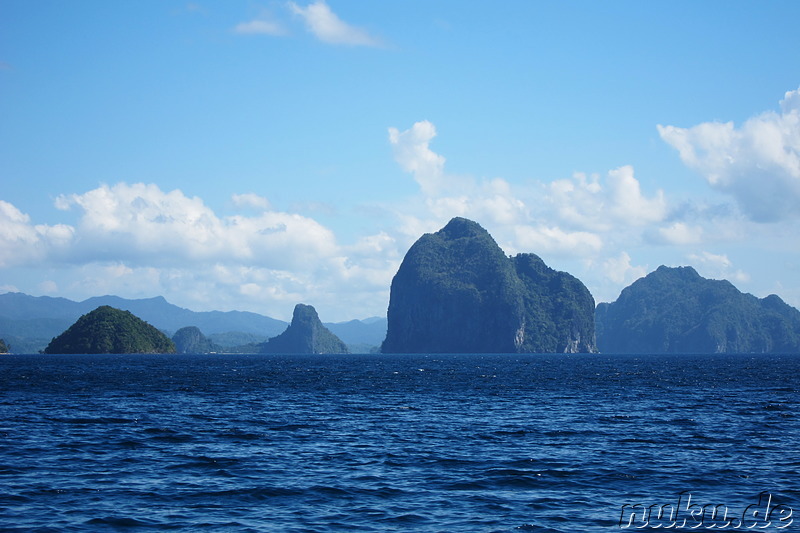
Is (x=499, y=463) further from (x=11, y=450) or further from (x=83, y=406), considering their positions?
(x=83, y=406)

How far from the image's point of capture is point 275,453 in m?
40.7

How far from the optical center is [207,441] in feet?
147

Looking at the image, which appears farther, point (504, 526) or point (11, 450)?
point (11, 450)

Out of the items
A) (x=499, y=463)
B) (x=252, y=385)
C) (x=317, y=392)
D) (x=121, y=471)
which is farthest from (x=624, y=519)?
(x=252, y=385)

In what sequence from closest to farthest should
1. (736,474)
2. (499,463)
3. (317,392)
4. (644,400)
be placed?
(736,474) < (499,463) < (644,400) < (317,392)

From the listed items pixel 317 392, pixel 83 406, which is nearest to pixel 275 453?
pixel 83 406

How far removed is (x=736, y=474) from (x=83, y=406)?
54.7 meters

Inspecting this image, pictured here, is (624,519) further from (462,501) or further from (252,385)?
(252,385)

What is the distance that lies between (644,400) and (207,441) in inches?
1914

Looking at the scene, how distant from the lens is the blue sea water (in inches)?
1101

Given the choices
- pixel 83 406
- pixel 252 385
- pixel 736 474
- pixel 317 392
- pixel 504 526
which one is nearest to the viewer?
pixel 504 526

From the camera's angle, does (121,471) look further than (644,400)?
No

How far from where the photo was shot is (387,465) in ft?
123

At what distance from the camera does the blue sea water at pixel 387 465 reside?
2795cm
